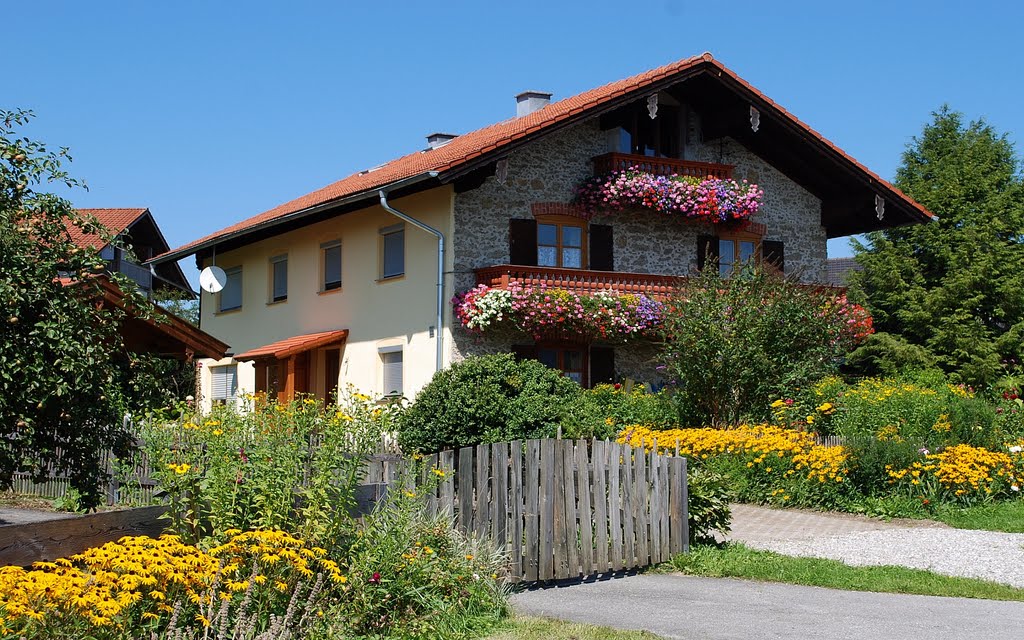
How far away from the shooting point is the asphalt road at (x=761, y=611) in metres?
8.05

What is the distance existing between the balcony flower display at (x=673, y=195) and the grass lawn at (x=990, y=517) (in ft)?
35.2

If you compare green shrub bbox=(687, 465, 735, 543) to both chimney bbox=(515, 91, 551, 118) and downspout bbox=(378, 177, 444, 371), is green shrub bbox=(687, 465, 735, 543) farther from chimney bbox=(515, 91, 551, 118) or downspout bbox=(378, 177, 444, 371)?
chimney bbox=(515, 91, 551, 118)

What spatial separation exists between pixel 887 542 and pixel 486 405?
496cm

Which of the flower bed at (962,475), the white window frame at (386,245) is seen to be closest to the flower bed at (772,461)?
the flower bed at (962,475)

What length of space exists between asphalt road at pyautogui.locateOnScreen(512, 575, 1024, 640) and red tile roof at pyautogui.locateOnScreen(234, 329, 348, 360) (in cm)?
1675

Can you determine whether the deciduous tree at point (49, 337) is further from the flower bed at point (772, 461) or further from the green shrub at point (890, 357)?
the green shrub at point (890, 357)

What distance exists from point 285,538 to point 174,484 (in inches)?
32.6

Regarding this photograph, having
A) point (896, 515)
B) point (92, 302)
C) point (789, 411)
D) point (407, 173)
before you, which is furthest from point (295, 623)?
point (407, 173)

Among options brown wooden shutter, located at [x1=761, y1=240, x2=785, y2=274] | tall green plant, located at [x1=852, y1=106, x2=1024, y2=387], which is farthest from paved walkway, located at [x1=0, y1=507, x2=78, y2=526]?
tall green plant, located at [x1=852, y1=106, x2=1024, y2=387]

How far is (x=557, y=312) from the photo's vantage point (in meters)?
22.2

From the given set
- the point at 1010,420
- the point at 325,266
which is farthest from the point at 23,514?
the point at 1010,420

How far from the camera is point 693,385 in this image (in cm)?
2011

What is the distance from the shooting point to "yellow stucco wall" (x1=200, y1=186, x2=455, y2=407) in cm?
2347

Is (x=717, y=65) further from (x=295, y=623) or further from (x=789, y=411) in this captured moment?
(x=295, y=623)
